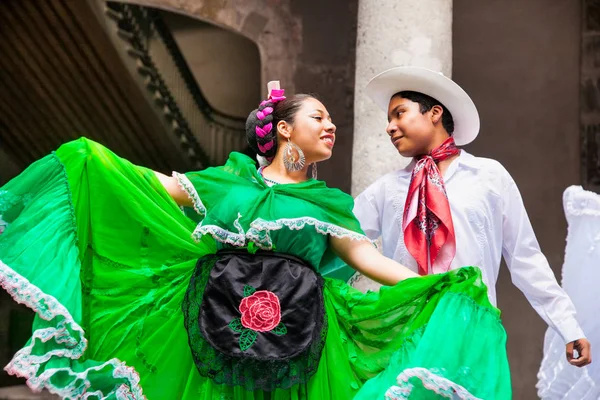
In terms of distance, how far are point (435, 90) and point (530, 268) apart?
0.79 m

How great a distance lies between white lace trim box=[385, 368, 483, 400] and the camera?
114 inches

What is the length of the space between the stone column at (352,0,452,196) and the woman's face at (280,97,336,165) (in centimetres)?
154

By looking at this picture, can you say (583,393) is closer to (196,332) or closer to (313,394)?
(313,394)

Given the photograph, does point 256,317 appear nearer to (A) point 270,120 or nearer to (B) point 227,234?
(B) point 227,234

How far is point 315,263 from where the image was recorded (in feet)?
11.2

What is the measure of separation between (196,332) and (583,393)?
191cm

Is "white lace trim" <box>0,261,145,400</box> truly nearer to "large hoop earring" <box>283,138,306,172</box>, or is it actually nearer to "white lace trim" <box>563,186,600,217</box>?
"large hoop earring" <box>283,138,306,172</box>

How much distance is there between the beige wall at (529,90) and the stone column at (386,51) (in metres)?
2.20

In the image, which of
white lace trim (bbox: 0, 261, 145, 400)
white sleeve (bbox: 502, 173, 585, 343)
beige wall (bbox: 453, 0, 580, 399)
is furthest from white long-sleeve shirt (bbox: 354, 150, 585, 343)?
beige wall (bbox: 453, 0, 580, 399)

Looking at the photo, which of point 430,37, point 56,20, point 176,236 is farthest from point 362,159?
point 56,20

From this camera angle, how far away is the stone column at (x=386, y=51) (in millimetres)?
5199

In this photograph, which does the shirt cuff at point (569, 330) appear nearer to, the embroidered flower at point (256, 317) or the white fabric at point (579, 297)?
the white fabric at point (579, 297)

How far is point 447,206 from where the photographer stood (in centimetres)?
384

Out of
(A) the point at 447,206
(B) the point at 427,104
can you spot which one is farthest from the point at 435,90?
(A) the point at 447,206
